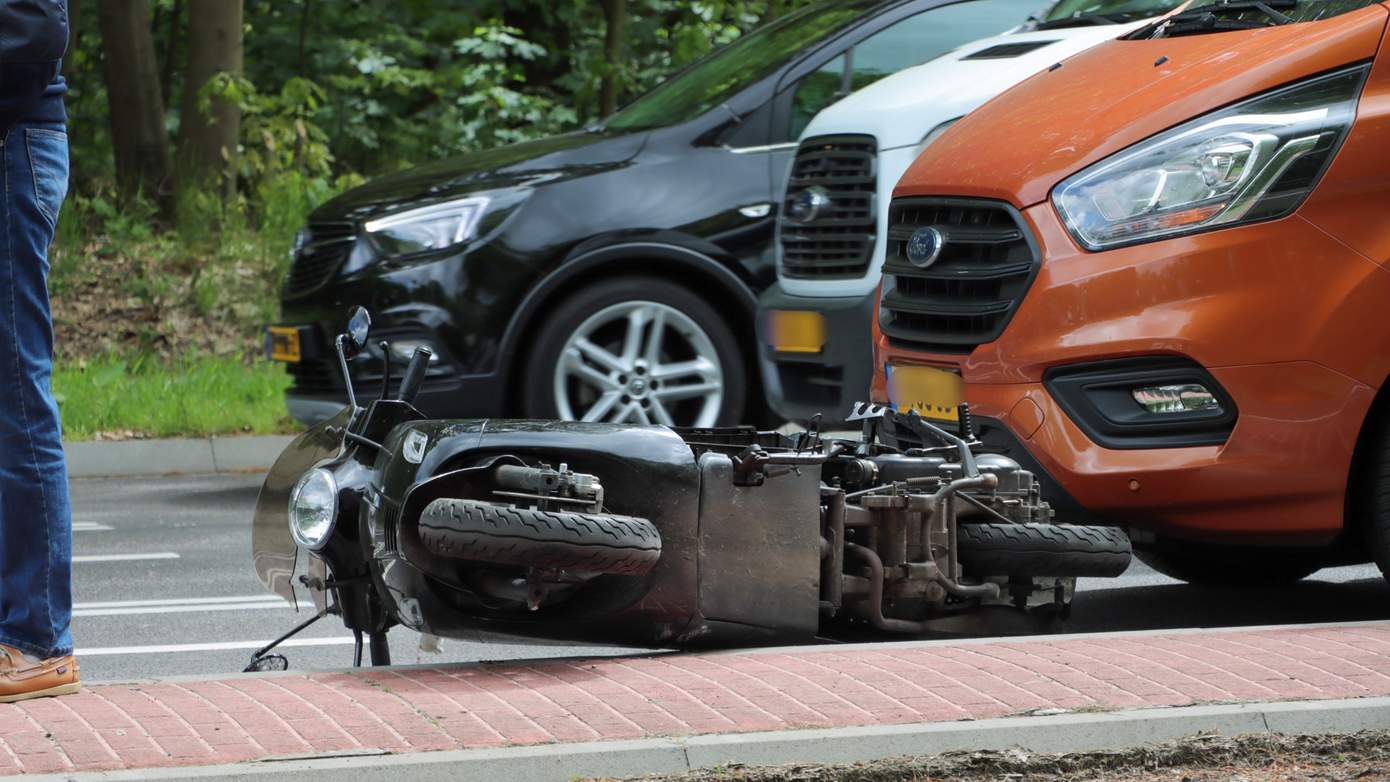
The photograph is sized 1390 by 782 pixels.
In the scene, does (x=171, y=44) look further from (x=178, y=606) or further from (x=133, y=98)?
(x=178, y=606)

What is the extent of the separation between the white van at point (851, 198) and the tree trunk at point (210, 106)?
8307mm

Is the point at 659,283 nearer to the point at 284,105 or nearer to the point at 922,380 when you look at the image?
the point at 922,380

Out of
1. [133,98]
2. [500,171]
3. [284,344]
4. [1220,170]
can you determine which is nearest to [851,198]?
[500,171]

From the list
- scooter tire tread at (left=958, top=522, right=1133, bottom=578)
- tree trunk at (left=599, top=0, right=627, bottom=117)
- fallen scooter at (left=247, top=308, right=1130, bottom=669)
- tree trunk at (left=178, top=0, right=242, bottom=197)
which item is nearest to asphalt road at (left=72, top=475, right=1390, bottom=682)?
fallen scooter at (left=247, top=308, right=1130, bottom=669)

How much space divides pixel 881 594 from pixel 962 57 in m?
3.56

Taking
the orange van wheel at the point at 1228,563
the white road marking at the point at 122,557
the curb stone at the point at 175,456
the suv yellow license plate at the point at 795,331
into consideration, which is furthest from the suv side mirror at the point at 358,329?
the curb stone at the point at 175,456

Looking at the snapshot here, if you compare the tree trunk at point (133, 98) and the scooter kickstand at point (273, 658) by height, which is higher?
the tree trunk at point (133, 98)

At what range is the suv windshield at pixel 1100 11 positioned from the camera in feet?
24.0

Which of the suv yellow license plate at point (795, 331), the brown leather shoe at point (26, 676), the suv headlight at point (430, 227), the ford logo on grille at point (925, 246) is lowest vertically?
the brown leather shoe at point (26, 676)

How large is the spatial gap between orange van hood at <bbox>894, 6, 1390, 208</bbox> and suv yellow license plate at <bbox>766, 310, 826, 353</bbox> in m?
1.44

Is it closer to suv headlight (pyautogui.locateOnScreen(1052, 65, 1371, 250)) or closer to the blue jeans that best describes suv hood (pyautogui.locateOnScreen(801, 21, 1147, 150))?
suv headlight (pyautogui.locateOnScreen(1052, 65, 1371, 250))

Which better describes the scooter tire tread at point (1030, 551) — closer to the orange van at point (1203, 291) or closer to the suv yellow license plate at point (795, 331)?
the orange van at point (1203, 291)

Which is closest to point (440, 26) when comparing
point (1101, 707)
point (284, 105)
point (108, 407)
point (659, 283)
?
point (284, 105)

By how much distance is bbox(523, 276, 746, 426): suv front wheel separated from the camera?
825 cm
